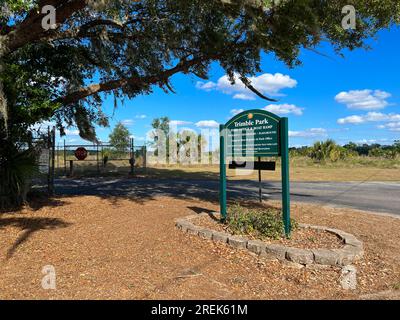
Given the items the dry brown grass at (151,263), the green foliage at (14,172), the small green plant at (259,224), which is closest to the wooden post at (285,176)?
the small green plant at (259,224)

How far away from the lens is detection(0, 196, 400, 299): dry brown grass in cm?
417

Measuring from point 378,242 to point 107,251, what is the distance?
4441 mm

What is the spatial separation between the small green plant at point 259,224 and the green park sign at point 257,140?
0.59 ft

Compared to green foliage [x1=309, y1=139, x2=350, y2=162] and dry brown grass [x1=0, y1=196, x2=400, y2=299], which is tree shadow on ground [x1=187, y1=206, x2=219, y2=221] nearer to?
dry brown grass [x1=0, y1=196, x2=400, y2=299]

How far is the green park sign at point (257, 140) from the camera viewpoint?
6078 millimetres

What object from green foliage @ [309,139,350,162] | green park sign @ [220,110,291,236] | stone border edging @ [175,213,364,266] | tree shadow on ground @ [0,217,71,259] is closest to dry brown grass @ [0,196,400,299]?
tree shadow on ground @ [0,217,71,259]

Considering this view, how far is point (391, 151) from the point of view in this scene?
38.1 metres

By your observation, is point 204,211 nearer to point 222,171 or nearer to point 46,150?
point 222,171

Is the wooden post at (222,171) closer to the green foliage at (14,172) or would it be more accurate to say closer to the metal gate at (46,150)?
the green foliage at (14,172)

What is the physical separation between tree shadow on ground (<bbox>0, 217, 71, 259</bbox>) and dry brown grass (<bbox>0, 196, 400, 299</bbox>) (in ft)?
0.05

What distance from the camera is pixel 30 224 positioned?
23.6 feet
